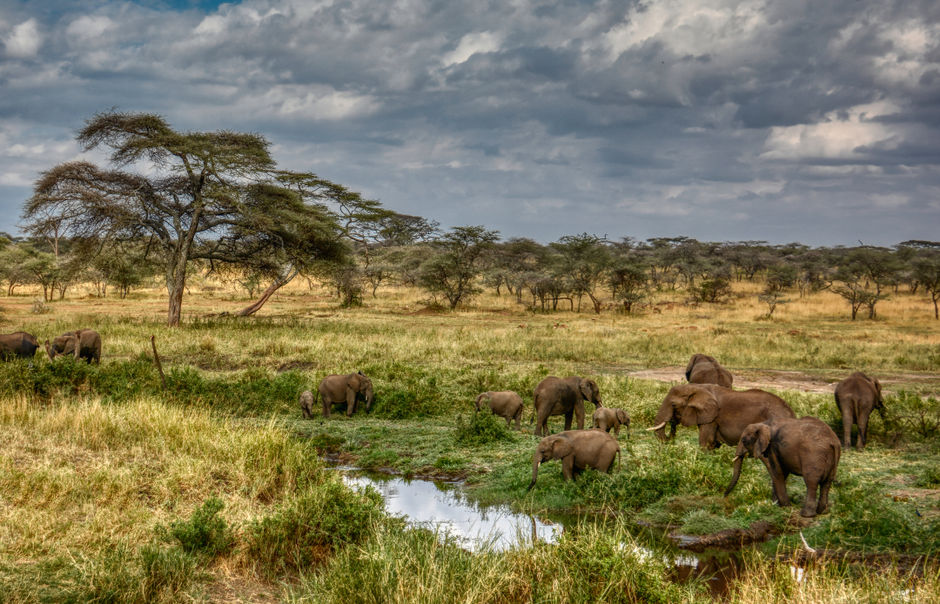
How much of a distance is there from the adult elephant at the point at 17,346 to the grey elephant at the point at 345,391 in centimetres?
798

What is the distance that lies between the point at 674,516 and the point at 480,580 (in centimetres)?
325

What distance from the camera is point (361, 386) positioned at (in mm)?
13117

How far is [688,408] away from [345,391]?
21.7 feet

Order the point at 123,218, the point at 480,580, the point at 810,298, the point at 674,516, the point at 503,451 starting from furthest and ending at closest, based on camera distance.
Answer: the point at 810,298, the point at 123,218, the point at 503,451, the point at 674,516, the point at 480,580

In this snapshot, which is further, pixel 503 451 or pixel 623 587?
pixel 503 451

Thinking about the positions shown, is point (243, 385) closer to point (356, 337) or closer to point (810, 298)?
point (356, 337)

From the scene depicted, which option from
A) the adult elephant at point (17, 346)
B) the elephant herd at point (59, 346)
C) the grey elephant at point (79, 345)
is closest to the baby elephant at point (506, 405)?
the elephant herd at point (59, 346)

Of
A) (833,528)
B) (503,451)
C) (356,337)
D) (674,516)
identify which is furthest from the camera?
(356,337)

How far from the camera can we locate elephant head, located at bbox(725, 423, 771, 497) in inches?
283

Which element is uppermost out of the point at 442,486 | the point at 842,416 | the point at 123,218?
the point at 123,218

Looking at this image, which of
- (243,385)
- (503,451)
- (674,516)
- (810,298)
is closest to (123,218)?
(243,385)

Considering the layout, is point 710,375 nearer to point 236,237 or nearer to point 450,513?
point 450,513

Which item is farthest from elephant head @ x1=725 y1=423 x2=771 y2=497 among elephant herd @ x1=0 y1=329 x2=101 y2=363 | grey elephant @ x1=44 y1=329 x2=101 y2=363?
grey elephant @ x1=44 y1=329 x2=101 y2=363

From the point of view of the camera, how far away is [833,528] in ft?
21.4
